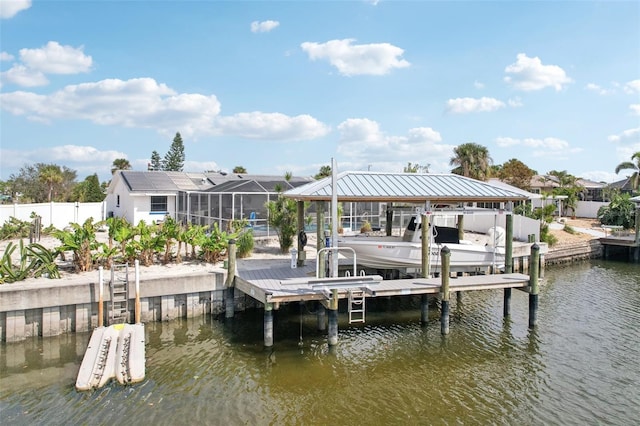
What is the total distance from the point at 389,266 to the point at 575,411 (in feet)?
22.5

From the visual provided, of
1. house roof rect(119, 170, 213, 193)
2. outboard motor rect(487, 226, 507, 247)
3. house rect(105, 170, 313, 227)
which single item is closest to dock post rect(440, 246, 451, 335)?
outboard motor rect(487, 226, 507, 247)

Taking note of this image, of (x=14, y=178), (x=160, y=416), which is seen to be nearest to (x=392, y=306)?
(x=160, y=416)

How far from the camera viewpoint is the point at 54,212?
2748cm

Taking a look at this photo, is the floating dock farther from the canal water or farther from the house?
the house

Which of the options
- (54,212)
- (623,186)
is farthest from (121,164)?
(623,186)

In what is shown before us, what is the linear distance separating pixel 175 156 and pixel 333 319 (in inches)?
2282

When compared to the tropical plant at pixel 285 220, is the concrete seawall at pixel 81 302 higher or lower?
lower

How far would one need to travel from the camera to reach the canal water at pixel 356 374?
8.08 meters

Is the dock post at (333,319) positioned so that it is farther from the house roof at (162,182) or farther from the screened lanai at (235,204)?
the house roof at (162,182)

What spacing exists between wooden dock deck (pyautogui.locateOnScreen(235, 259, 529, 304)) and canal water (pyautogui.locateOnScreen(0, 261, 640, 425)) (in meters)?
1.27

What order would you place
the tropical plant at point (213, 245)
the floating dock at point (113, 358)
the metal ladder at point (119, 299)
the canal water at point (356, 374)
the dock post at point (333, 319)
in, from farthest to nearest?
the tropical plant at point (213, 245) → the metal ladder at point (119, 299) → the dock post at point (333, 319) → the floating dock at point (113, 358) → the canal water at point (356, 374)

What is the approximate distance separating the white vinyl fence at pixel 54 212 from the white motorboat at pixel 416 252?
2011 cm

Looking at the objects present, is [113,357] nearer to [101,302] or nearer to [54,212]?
[101,302]

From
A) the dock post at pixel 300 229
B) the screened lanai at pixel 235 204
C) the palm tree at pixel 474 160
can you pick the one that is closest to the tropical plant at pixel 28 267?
the dock post at pixel 300 229
